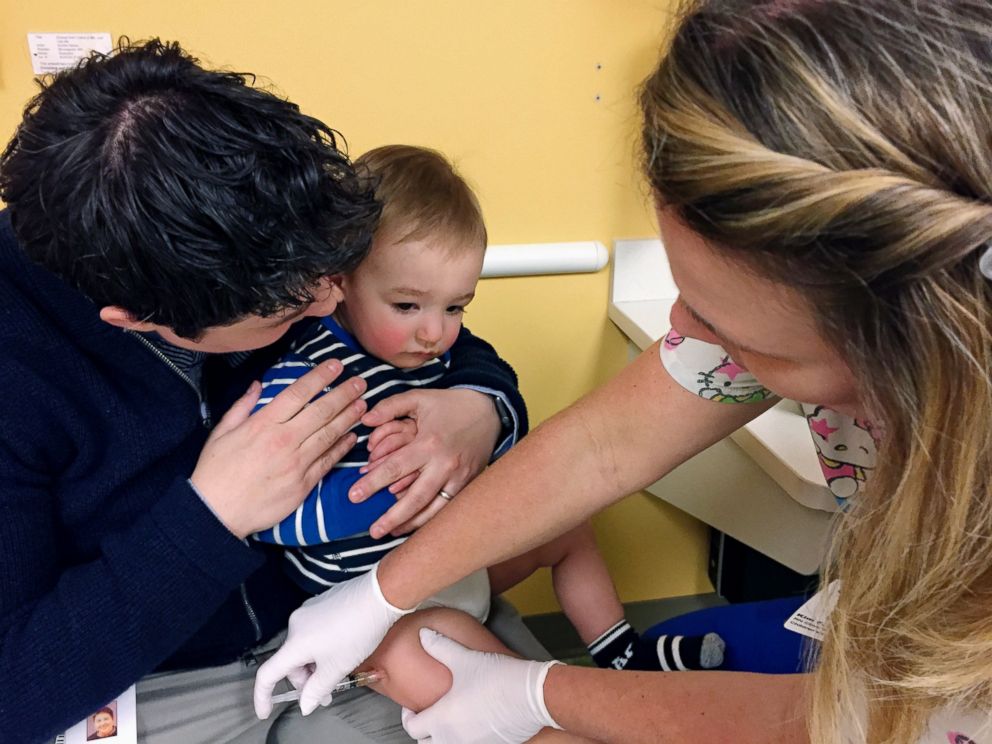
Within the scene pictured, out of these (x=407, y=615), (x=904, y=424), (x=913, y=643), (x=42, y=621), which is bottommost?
(x=407, y=615)

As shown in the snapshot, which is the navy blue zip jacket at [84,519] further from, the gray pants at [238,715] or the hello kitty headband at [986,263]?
the hello kitty headband at [986,263]

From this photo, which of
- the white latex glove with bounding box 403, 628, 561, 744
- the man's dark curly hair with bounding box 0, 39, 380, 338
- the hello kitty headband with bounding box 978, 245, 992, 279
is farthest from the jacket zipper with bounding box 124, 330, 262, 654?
the hello kitty headband with bounding box 978, 245, 992, 279

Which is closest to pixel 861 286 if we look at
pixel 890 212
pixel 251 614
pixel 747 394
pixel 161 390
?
pixel 890 212

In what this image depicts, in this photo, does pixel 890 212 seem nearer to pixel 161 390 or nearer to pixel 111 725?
pixel 161 390

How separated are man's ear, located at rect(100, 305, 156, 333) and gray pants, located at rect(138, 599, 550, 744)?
47 cm

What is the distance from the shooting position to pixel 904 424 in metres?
0.52

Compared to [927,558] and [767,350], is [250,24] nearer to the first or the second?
[767,350]

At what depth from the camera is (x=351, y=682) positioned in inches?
40.1

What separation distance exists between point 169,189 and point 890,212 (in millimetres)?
529

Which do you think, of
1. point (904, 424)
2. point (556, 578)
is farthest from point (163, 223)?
point (556, 578)

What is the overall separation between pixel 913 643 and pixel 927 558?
7 cm

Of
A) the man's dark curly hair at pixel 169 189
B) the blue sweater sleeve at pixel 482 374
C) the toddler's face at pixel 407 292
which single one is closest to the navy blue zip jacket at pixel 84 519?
the man's dark curly hair at pixel 169 189

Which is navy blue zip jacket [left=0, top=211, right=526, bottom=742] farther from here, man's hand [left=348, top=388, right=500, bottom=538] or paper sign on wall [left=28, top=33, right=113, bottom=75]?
paper sign on wall [left=28, top=33, right=113, bottom=75]

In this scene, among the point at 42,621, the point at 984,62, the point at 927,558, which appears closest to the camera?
the point at 984,62
